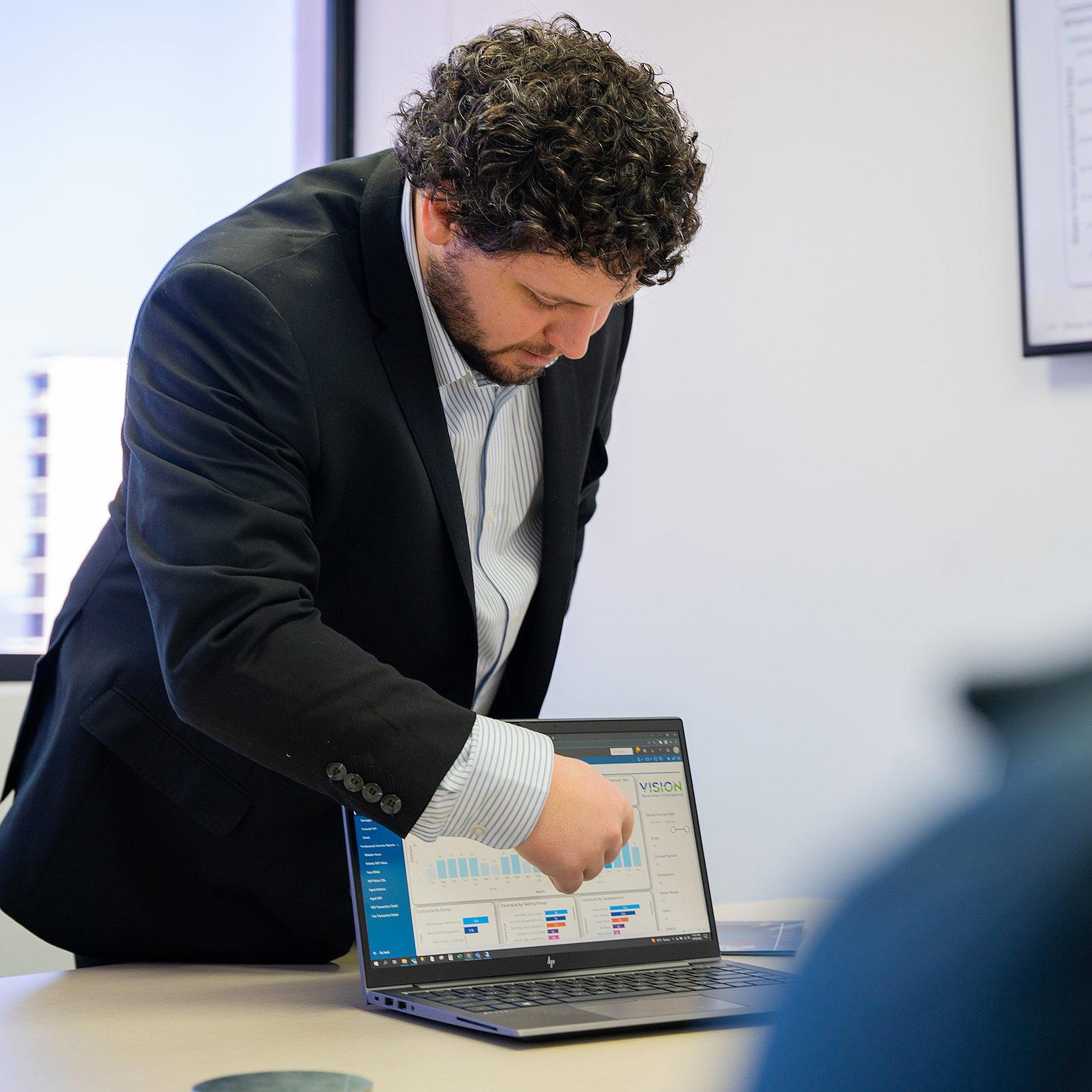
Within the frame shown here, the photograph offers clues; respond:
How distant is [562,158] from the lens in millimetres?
1033

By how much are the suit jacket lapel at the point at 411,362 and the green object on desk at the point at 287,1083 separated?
50 centimetres

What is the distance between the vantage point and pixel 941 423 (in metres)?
1.91

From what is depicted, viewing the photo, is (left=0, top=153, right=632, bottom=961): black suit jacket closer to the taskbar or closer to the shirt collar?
the shirt collar

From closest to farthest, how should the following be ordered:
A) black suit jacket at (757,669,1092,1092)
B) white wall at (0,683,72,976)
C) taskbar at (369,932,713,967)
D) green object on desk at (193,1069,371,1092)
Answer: black suit jacket at (757,669,1092,1092) < green object on desk at (193,1069,371,1092) < taskbar at (369,932,713,967) < white wall at (0,683,72,976)

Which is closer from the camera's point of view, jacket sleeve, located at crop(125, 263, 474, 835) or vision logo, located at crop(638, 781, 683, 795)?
jacket sleeve, located at crop(125, 263, 474, 835)

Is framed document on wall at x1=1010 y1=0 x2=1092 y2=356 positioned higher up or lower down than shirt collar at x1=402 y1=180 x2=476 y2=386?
higher up

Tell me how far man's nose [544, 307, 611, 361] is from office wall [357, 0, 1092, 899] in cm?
96

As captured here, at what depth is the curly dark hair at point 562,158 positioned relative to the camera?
3.41ft

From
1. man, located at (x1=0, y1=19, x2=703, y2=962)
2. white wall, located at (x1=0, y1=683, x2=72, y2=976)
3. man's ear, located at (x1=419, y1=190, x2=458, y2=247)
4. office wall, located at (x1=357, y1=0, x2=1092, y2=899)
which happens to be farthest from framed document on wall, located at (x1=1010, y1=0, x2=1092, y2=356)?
white wall, located at (x1=0, y1=683, x2=72, y2=976)

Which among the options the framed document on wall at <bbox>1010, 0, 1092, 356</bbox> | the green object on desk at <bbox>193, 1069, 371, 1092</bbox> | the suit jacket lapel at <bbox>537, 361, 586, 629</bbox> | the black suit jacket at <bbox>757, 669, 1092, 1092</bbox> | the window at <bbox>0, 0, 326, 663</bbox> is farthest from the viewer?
the window at <bbox>0, 0, 326, 663</bbox>

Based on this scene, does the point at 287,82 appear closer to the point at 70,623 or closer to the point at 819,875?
the point at 70,623

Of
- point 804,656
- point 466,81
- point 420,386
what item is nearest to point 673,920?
point 420,386

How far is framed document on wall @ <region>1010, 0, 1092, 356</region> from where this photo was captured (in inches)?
70.7

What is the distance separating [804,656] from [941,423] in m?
0.44
